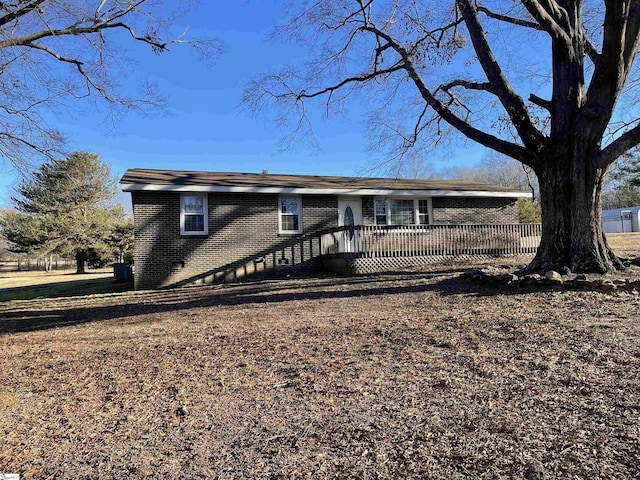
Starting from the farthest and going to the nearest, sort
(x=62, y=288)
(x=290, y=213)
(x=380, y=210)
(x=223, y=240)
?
(x=62, y=288) < (x=380, y=210) < (x=290, y=213) < (x=223, y=240)

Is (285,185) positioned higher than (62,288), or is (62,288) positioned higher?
(285,185)

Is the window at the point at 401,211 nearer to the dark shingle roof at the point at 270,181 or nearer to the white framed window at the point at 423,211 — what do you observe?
the white framed window at the point at 423,211

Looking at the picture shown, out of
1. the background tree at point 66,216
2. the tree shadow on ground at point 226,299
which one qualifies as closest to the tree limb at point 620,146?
the tree shadow on ground at point 226,299

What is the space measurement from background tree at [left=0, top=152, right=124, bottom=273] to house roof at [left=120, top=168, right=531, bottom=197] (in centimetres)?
2105

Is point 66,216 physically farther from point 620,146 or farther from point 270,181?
point 620,146

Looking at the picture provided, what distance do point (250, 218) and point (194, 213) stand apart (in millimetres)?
1827

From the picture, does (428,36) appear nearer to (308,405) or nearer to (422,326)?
(422,326)

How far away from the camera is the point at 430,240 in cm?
1378

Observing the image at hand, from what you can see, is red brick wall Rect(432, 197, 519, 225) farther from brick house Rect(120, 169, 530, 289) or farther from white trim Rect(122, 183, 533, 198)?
white trim Rect(122, 183, 533, 198)

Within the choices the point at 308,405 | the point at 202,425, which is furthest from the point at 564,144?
the point at 202,425

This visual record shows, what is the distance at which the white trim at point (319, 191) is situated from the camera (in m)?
13.0

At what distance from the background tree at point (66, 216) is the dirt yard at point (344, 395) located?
1210 inches

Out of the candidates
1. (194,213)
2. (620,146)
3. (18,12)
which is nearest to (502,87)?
(620,146)

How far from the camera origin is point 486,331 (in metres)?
4.94
